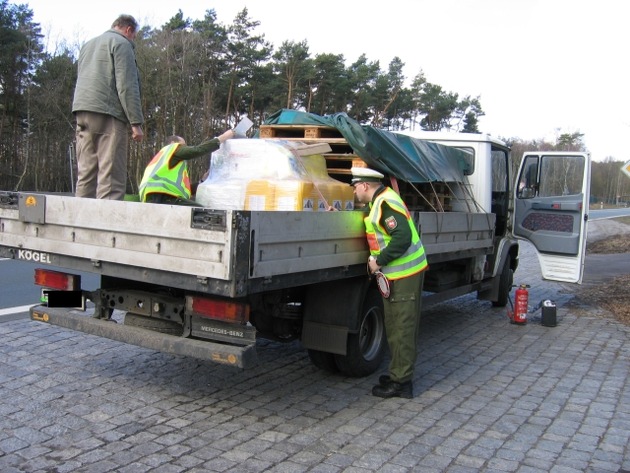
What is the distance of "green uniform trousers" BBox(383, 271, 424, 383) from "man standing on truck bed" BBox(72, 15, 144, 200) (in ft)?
8.88

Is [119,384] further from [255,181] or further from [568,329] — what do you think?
[568,329]

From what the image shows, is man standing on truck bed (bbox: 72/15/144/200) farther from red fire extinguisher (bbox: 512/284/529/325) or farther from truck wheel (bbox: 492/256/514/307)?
truck wheel (bbox: 492/256/514/307)

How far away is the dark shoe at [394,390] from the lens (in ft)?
17.1

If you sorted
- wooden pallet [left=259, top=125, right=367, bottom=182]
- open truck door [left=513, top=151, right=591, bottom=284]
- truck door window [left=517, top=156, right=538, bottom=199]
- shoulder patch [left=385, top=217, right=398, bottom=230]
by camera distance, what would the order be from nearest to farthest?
shoulder patch [left=385, top=217, right=398, bottom=230]
wooden pallet [left=259, top=125, right=367, bottom=182]
open truck door [left=513, top=151, right=591, bottom=284]
truck door window [left=517, top=156, right=538, bottom=199]

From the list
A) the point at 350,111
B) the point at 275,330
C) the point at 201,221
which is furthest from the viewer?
the point at 350,111

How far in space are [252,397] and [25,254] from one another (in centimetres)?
216

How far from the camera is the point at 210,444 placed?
410 cm

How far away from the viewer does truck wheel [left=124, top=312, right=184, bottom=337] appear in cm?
472

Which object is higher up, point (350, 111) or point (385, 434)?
point (350, 111)

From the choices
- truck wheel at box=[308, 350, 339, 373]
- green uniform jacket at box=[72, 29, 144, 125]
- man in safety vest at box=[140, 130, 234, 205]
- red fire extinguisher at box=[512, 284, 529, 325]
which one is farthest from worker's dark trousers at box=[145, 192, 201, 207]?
red fire extinguisher at box=[512, 284, 529, 325]

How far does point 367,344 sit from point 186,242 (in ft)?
8.19

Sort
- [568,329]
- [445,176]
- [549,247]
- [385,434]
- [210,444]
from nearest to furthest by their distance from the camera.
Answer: [210,444] < [385,434] < [445,176] < [568,329] < [549,247]

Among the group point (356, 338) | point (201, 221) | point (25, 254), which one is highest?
point (201, 221)

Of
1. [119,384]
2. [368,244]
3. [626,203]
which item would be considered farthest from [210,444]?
[626,203]
